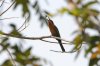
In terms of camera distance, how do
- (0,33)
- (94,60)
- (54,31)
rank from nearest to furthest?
1. (94,60)
2. (0,33)
3. (54,31)

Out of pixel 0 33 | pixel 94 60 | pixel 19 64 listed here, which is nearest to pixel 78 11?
pixel 94 60

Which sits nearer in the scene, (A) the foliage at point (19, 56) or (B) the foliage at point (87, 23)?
(B) the foliage at point (87, 23)

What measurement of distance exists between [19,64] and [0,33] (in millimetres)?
1342

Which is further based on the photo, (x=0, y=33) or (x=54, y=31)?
(x=54, y=31)

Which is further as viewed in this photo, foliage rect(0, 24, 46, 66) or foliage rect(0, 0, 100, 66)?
foliage rect(0, 24, 46, 66)

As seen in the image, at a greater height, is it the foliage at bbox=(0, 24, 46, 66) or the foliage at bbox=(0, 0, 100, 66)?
the foliage at bbox=(0, 0, 100, 66)

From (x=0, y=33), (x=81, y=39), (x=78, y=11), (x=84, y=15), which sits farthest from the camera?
(x=0, y=33)

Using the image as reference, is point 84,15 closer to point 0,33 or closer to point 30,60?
point 0,33

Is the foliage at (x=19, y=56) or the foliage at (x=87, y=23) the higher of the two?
the foliage at (x=87, y=23)

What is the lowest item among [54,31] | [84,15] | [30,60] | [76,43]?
[30,60]

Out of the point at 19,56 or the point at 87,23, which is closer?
the point at 87,23

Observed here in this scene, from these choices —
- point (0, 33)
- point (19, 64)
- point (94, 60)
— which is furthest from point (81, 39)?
point (19, 64)

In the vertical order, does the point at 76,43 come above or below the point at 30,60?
above

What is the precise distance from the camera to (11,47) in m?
5.40
